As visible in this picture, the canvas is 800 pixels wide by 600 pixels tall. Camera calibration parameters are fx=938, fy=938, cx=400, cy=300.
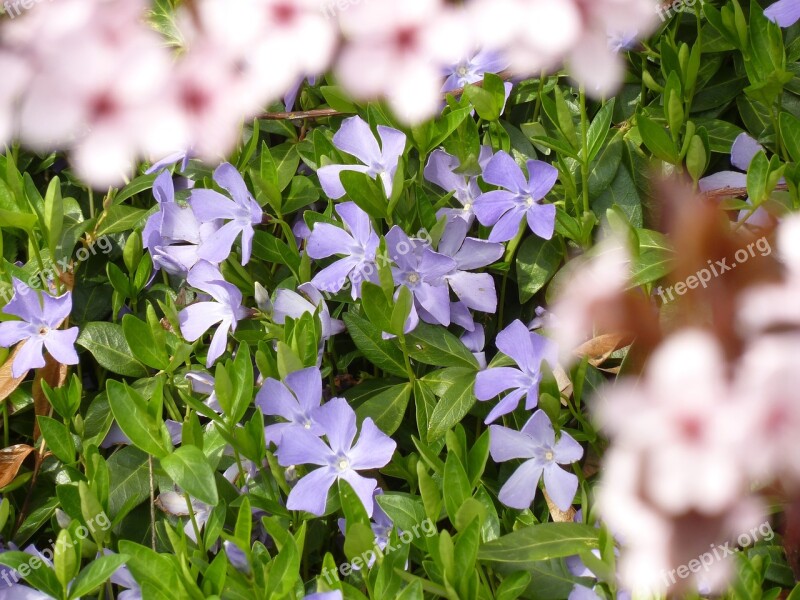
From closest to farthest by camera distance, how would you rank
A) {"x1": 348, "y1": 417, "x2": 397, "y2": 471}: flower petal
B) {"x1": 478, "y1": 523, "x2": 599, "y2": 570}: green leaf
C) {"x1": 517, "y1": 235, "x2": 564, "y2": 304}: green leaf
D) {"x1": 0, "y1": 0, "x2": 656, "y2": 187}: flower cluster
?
{"x1": 0, "y1": 0, "x2": 656, "y2": 187}: flower cluster < {"x1": 478, "y1": 523, "x2": 599, "y2": 570}: green leaf < {"x1": 348, "y1": 417, "x2": 397, "y2": 471}: flower petal < {"x1": 517, "y1": 235, "x2": 564, "y2": 304}: green leaf

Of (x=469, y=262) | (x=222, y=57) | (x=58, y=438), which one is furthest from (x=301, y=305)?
(x=222, y=57)

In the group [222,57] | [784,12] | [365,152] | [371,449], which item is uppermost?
[222,57]

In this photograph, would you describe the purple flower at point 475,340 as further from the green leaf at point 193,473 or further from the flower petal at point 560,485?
the green leaf at point 193,473

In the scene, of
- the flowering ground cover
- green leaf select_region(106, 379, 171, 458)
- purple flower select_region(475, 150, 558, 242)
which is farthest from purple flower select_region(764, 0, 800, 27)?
green leaf select_region(106, 379, 171, 458)

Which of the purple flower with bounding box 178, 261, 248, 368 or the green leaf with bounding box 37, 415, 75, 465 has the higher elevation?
the purple flower with bounding box 178, 261, 248, 368

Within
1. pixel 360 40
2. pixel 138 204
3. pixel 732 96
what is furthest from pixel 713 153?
pixel 360 40

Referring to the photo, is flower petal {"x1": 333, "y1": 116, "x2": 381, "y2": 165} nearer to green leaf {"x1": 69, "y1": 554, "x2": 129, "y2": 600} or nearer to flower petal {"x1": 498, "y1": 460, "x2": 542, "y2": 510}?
flower petal {"x1": 498, "y1": 460, "x2": 542, "y2": 510}

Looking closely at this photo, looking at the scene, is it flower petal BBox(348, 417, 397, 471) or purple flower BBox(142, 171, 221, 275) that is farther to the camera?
purple flower BBox(142, 171, 221, 275)

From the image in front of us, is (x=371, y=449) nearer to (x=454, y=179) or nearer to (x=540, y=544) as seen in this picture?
(x=540, y=544)

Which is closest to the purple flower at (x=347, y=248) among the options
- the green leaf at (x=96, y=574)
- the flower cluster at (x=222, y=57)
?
the green leaf at (x=96, y=574)
